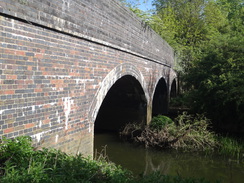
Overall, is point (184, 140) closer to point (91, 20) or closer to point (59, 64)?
point (91, 20)

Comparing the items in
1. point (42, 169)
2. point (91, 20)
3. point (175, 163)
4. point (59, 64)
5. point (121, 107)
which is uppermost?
point (91, 20)

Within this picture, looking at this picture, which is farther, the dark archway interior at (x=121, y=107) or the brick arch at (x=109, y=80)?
the dark archway interior at (x=121, y=107)

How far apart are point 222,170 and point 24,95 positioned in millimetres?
6099

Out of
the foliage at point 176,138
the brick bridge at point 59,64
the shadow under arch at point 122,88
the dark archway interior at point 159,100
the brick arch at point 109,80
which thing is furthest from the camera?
the dark archway interior at point 159,100

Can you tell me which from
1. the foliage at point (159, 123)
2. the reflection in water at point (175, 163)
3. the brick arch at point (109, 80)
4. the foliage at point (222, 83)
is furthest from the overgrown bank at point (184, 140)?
the brick arch at point (109, 80)

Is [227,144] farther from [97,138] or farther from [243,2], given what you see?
[243,2]

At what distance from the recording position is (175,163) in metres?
7.96

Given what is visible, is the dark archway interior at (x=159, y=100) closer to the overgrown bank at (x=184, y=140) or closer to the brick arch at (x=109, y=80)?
the overgrown bank at (x=184, y=140)

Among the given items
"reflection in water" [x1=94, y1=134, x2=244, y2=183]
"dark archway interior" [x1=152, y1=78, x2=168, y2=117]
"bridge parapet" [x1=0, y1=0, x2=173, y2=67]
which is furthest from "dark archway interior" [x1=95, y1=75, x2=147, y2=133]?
"dark archway interior" [x1=152, y1=78, x2=168, y2=117]

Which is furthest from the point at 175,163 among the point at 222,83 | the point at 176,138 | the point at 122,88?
the point at 222,83

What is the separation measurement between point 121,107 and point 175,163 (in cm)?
431

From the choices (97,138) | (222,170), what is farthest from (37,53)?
(97,138)

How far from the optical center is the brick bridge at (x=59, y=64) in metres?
3.39

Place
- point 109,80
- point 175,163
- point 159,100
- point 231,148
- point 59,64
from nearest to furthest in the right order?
point 59,64 → point 109,80 → point 175,163 → point 231,148 → point 159,100
